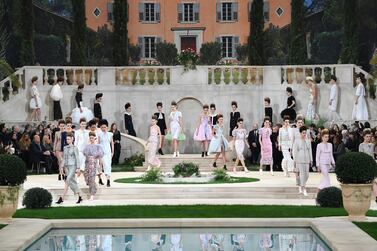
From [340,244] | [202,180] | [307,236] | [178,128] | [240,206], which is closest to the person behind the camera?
[340,244]

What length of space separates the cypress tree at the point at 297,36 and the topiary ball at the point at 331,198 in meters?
27.8

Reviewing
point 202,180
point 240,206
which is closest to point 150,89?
point 202,180

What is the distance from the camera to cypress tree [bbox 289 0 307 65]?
46.8 meters

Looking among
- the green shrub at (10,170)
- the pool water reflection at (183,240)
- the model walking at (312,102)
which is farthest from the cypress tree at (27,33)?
the pool water reflection at (183,240)

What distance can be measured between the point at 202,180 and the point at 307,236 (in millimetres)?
9886

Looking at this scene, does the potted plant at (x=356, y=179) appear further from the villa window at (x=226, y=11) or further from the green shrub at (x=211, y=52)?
the villa window at (x=226, y=11)

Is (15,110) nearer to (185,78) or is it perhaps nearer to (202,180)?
(185,78)

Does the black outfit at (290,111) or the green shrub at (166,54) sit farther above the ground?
the green shrub at (166,54)

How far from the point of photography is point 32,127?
1300 inches

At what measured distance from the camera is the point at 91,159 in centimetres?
2203

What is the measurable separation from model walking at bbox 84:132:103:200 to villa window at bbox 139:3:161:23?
49.7 m

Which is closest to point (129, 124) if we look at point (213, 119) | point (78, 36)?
point (213, 119)

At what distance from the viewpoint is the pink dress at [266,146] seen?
28.2 meters

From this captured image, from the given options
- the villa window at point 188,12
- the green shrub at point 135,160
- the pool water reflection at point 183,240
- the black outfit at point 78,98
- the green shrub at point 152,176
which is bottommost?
the pool water reflection at point 183,240
